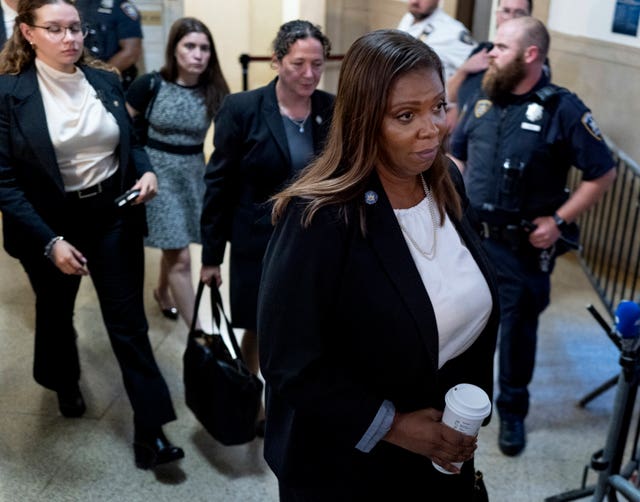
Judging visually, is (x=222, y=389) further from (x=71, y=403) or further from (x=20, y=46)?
(x=20, y=46)

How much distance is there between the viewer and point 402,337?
1.61 metres

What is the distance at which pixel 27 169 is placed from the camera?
2879 mm

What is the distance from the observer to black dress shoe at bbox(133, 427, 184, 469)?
10.5 feet

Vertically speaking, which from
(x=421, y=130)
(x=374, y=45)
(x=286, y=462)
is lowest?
(x=286, y=462)

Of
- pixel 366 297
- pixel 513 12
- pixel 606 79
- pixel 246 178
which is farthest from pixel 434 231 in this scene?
pixel 606 79

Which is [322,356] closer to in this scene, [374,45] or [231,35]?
[374,45]

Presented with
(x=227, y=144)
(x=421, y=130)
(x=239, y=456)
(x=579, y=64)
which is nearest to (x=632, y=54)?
(x=579, y=64)

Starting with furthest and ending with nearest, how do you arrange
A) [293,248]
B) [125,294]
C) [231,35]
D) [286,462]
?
[231,35], [125,294], [286,462], [293,248]

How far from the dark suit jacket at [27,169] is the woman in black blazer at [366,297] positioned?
1460mm

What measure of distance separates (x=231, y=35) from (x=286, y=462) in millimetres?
6683

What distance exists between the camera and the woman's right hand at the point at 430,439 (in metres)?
1.65

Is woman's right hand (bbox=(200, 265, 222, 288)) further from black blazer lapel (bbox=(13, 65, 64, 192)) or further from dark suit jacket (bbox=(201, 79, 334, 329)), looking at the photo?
black blazer lapel (bbox=(13, 65, 64, 192))

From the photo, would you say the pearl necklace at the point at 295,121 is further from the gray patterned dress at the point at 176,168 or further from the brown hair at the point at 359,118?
the brown hair at the point at 359,118

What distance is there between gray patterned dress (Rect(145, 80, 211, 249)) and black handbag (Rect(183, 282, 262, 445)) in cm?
100
